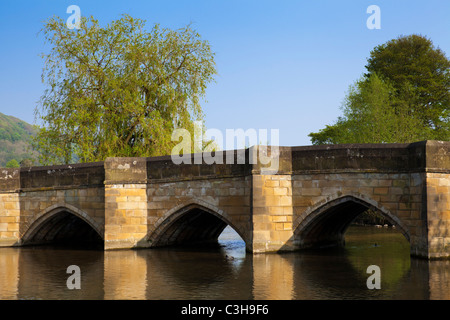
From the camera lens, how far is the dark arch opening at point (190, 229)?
19.1 meters

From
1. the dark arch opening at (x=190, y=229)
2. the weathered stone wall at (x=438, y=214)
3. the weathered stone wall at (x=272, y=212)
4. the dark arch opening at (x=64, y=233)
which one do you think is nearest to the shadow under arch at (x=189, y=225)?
the dark arch opening at (x=190, y=229)

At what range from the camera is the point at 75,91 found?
24375mm

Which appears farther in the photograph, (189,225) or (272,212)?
(189,225)

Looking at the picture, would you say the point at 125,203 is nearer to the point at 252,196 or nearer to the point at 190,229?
the point at 190,229

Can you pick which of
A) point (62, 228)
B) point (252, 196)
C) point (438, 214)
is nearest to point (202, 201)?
point (252, 196)

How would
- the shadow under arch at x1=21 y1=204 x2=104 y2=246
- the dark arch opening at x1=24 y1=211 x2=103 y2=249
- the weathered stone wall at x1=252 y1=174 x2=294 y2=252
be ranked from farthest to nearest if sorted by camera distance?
the dark arch opening at x1=24 y1=211 x2=103 y2=249 < the shadow under arch at x1=21 y1=204 x2=104 y2=246 < the weathered stone wall at x1=252 y1=174 x2=294 y2=252

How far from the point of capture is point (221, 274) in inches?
541

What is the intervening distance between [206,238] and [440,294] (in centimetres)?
1272

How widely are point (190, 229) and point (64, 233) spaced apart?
20.4ft

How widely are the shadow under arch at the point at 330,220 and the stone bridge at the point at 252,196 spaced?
0.03m

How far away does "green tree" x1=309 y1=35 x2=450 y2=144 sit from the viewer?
33062 mm

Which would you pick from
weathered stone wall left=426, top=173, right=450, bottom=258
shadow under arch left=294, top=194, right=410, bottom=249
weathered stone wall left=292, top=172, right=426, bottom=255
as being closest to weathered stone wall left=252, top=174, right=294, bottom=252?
weathered stone wall left=292, top=172, right=426, bottom=255

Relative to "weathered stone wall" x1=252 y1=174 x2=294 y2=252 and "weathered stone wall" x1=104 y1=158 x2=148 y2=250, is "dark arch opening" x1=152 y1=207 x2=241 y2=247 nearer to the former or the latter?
"weathered stone wall" x1=104 y1=158 x2=148 y2=250
